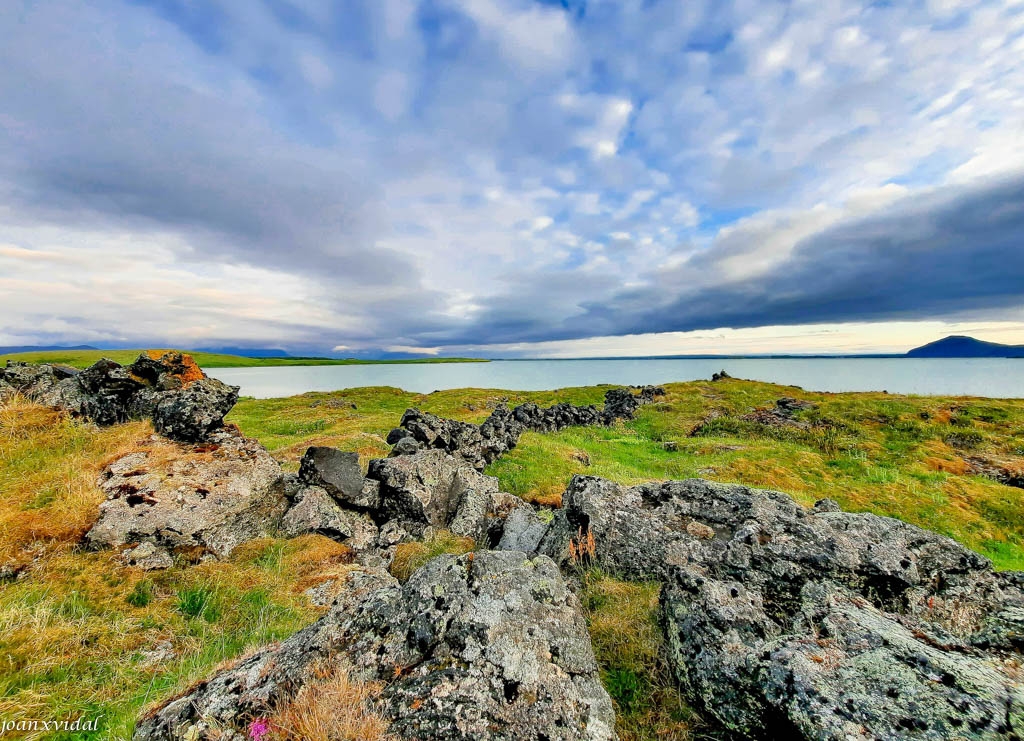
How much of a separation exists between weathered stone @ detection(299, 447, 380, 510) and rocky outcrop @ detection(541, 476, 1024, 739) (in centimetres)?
674

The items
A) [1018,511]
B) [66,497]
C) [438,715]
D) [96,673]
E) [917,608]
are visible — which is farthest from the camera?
[1018,511]

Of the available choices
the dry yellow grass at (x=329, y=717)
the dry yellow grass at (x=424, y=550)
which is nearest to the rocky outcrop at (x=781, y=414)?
the dry yellow grass at (x=424, y=550)

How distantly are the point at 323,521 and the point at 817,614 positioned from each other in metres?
11.4

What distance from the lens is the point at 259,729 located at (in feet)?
11.7

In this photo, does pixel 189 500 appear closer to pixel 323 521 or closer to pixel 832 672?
pixel 323 521

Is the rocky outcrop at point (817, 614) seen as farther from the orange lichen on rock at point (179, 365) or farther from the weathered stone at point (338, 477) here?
the orange lichen on rock at point (179, 365)

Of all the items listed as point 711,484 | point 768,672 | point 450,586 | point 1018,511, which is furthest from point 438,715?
point 1018,511

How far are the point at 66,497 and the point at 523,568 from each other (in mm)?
10097

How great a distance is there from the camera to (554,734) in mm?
3898

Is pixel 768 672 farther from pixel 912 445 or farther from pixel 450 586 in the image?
pixel 912 445

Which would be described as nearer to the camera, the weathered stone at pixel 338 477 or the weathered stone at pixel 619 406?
the weathered stone at pixel 338 477

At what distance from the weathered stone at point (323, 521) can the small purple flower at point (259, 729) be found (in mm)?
8120

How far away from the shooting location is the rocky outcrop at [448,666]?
153 inches

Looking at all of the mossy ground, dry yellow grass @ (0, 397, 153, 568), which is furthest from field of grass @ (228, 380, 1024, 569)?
dry yellow grass @ (0, 397, 153, 568)
